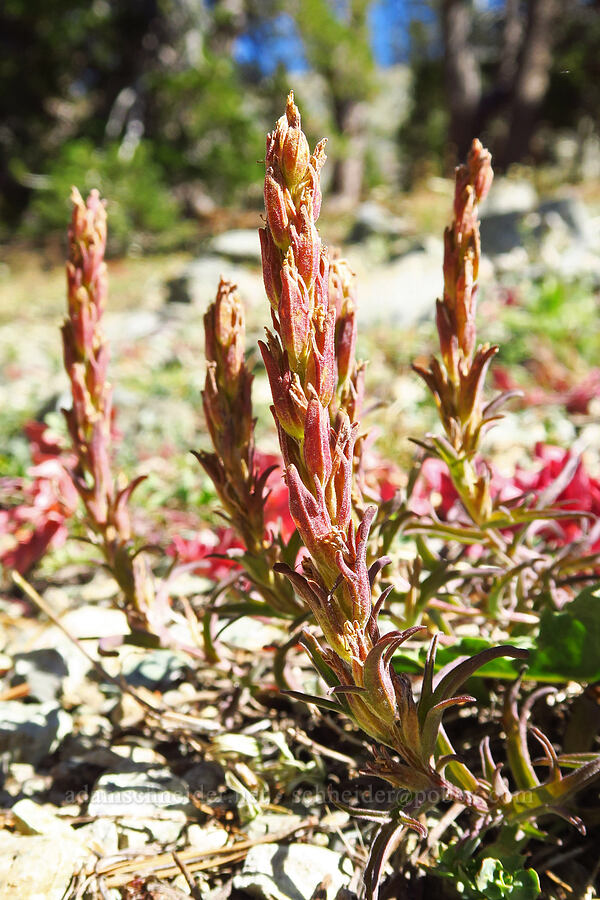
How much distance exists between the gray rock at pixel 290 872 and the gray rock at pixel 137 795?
0.59 ft

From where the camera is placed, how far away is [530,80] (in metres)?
11.7

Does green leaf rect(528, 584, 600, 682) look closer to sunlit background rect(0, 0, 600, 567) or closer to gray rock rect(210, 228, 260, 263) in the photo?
sunlit background rect(0, 0, 600, 567)

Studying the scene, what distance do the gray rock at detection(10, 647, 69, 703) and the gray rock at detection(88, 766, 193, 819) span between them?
0.30m

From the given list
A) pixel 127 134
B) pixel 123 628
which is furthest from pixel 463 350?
pixel 127 134

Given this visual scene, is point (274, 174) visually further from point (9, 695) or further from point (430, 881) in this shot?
point (9, 695)

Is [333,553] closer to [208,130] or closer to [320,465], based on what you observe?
[320,465]

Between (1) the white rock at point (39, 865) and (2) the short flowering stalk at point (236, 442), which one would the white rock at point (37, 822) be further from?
(2) the short flowering stalk at point (236, 442)

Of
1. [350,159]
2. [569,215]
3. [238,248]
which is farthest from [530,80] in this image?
[569,215]

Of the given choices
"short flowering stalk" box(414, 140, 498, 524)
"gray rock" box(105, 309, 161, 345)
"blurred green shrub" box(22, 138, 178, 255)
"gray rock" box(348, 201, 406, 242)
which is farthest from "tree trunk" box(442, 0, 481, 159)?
"short flowering stalk" box(414, 140, 498, 524)

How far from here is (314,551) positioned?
27.1 inches

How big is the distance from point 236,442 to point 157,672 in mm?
699

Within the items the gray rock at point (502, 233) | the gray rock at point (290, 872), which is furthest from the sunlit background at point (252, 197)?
the gray rock at point (290, 872)

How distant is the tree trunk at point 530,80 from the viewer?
11.1 metres

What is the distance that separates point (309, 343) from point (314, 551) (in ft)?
0.67
